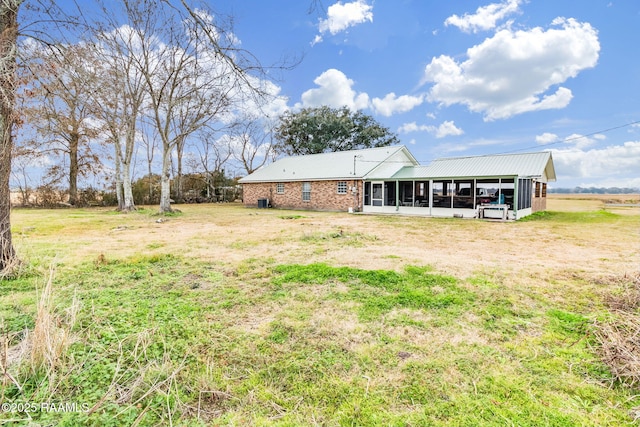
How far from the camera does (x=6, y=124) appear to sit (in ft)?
15.3

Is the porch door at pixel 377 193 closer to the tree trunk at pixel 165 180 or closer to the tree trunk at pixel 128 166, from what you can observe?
the tree trunk at pixel 165 180

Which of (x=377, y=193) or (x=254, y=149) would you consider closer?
(x=377, y=193)

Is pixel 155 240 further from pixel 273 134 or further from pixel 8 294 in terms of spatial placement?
pixel 273 134

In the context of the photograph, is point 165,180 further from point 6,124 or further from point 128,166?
point 6,124

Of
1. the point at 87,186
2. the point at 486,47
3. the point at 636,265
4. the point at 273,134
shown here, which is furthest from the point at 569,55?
the point at 87,186

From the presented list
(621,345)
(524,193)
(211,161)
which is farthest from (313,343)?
(211,161)

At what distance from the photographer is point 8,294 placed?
159 inches

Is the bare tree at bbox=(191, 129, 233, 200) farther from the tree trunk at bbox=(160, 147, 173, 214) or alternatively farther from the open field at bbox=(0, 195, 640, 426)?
the open field at bbox=(0, 195, 640, 426)

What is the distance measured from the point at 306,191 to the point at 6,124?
1819 centimetres

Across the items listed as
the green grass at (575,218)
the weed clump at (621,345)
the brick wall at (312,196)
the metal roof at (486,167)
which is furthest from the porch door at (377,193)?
the weed clump at (621,345)

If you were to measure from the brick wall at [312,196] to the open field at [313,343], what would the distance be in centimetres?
1405

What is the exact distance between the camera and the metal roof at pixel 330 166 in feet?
67.3

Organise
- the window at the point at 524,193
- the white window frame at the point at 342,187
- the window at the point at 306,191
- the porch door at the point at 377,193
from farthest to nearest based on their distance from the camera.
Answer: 1. the window at the point at 306,191
2. the white window frame at the point at 342,187
3. the porch door at the point at 377,193
4. the window at the point at 524,193

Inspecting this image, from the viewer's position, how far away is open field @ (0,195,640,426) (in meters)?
2.04
